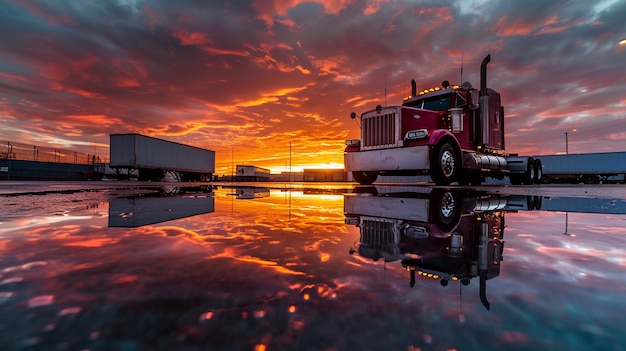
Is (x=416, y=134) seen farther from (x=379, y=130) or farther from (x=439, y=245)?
(x=439, y=245)

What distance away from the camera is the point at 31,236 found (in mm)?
2307

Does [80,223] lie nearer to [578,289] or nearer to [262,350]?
→ [262,350]

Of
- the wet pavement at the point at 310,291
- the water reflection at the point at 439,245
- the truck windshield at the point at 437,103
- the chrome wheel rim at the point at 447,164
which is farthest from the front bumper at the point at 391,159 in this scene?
the wet pavement at the point at 310,291

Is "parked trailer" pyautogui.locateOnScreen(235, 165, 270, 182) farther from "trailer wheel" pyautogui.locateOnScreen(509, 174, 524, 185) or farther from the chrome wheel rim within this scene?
the chrome wheel rim

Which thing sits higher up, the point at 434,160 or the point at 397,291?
the point at 434,160

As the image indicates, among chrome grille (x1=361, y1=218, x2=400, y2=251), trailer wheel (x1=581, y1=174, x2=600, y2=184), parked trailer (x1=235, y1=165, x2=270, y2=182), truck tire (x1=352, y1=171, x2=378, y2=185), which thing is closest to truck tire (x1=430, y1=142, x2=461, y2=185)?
truck tire (x1=352, y1=171, x2=378, y2=185)

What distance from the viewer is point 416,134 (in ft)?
31.1

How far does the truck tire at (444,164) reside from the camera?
376 inches

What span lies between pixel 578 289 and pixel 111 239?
2.72 metres

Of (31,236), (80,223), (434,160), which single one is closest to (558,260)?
(31,236)

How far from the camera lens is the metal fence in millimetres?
43062

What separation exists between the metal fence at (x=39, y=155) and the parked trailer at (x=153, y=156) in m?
26.4

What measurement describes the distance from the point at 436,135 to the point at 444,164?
1.08 meters

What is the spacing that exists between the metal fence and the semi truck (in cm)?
5341
